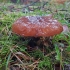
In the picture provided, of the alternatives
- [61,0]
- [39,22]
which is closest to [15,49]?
[39,22]

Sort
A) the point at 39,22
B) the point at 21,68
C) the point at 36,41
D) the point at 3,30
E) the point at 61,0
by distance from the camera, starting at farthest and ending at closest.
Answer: the point at 61,0, the point at 3,30, the point at 36,41, the point at 39,22, the point at 21,68

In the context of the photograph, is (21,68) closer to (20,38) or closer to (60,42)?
(20,38)

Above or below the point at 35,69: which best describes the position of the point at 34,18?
above

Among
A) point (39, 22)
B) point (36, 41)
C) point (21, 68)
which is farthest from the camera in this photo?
point (36, 41)

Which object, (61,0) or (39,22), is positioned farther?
(61,0)

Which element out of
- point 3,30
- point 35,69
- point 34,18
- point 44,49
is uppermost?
point 34,18
